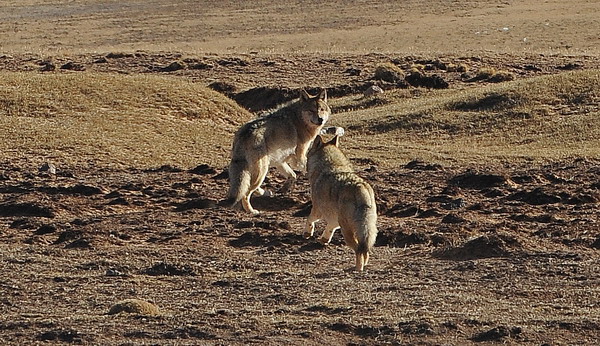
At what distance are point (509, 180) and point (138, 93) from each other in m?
10.3

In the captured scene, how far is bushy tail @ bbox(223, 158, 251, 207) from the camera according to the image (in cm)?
1470

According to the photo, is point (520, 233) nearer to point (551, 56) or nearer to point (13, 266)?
point (13, 266)

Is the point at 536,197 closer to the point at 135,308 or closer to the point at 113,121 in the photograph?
the point at 135,308

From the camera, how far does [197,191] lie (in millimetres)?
16953

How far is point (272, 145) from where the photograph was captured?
603 inches


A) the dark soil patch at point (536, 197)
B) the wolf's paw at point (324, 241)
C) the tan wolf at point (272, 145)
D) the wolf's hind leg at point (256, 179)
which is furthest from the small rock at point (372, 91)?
the wolf's paw at point (324, 241)

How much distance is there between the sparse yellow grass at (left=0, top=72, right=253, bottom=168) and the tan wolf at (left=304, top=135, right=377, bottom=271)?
7.46m

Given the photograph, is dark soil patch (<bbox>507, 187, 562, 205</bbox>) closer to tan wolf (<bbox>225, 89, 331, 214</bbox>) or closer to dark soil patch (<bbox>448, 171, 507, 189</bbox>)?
dark soil patch (<bbox>448, 171, 507, 189</bbox>)

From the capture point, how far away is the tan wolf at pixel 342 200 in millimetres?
11023

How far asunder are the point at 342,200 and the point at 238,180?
11.7 ft

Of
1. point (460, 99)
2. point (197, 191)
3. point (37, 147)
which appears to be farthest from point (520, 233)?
point (460, 99)

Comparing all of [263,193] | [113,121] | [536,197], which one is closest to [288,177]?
[263,193]

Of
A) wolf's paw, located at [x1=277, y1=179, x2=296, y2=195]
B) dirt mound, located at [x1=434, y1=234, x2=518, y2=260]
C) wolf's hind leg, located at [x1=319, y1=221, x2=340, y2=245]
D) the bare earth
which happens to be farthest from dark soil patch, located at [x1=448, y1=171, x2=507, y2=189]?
wolf's hind leg, located at [x1=319, y1=221, x2=340, y2=245]

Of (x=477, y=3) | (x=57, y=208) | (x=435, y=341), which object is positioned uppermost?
(x=435, y=341)
